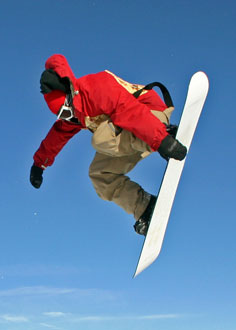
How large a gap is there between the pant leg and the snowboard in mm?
312

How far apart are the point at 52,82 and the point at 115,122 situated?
34.2 inches

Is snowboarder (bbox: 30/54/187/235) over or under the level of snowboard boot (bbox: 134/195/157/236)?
over

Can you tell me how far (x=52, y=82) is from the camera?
5387mm

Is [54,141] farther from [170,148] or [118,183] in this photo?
[170,148]

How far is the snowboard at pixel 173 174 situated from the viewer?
17.7ft

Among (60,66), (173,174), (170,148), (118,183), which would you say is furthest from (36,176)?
(170,148)

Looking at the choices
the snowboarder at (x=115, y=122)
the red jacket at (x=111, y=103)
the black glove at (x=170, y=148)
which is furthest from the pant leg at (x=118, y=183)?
the black glove at (x=170, y=148)

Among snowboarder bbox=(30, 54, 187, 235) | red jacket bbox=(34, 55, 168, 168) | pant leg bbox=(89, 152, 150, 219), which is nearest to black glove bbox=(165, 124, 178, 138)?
snowboarder bbox=(30, 54, 187, 235)

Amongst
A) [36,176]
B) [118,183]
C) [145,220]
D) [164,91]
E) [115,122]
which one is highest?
[164,91]

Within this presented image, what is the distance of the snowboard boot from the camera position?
19.1 ft

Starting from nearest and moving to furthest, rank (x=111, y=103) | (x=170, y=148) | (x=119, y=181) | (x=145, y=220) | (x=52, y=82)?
(x=170, y=148)
(x=111, y=103)
(x=52, y=82)
(x=145, y=220)
(x=119, y=181)

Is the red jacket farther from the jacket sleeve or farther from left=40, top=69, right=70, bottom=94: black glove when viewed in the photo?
the jacket sleeve

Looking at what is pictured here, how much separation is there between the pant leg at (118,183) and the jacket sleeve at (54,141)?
1.86ft

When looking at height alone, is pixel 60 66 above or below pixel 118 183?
above
